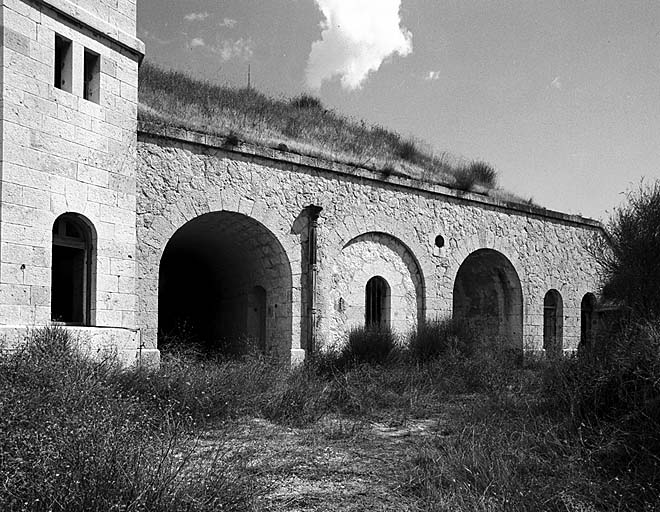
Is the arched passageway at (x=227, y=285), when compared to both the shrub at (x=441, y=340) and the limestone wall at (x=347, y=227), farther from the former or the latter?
the shrub at (x=441, y=340)

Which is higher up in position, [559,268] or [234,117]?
[234,117]

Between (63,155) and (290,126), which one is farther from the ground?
(290,126)

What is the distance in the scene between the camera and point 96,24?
8.82 meters

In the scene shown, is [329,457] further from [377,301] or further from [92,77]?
→ [377,301]

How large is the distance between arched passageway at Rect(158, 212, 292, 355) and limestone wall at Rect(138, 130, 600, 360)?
0.33 metres

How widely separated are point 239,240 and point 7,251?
4898mm

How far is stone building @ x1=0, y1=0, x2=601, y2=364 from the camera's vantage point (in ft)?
26.2

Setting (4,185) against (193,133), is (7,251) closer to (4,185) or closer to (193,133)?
(4,185)

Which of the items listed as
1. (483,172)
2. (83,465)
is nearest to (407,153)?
(483,172)

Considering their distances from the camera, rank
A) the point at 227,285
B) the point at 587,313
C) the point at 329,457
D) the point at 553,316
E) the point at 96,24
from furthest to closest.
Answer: the point at 587,313 → the point at 553,316 → the point at 227,285 → the point at 96,24 → the point at 329,457

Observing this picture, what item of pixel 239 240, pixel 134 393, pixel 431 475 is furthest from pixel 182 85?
pixel 431 475

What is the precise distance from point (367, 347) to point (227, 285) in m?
3.62

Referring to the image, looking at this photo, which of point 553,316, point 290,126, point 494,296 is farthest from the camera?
point 553,316

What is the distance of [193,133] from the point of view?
1038 cm
